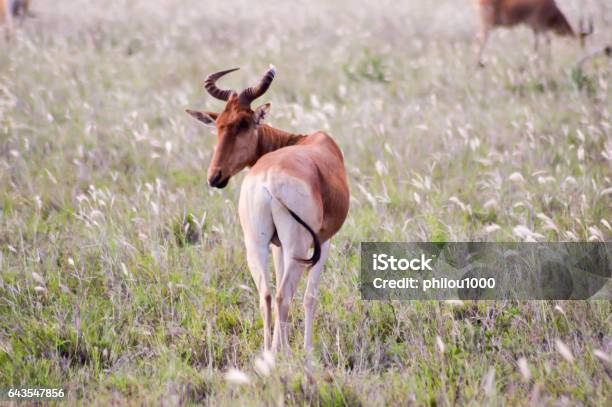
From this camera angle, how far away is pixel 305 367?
4.01 metres

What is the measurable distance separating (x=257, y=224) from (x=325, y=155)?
3.01ft

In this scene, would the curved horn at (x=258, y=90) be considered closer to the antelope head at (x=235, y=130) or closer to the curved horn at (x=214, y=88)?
the antelope head at (x=235, y=130)

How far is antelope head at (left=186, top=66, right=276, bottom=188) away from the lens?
4730 millimetres

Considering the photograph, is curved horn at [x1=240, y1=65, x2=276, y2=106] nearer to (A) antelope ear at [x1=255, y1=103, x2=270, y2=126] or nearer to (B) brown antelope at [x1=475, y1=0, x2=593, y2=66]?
(A) antelope ear at [x1=255, y1=103, x2=270, y2=126]

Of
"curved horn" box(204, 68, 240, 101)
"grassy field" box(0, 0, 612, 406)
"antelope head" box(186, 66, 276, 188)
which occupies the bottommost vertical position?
"grassy field" box(0, 0, 612, 406)

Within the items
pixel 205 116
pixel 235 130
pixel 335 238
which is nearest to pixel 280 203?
pixel 235 130

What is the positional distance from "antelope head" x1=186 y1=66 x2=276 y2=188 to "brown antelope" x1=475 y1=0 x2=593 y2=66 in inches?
358

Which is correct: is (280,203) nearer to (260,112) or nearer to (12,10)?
(260,112)

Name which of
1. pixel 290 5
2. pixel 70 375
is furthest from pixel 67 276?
pixel 290 5

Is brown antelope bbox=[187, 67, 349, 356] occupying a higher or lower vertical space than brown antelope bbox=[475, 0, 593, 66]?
lower

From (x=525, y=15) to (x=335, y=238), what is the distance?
29.1 feet

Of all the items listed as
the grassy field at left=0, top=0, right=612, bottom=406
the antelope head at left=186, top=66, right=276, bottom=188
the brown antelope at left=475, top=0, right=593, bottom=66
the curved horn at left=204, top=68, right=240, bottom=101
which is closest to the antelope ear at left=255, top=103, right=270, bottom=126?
the antelope head at left=186, top=66, right=276, bottom=188

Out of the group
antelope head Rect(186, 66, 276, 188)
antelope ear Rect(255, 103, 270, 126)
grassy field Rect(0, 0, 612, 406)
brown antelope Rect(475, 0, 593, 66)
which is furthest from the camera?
brown antelope Rect(475, 0, 593, 66)

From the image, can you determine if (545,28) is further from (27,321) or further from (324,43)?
(27,321)
